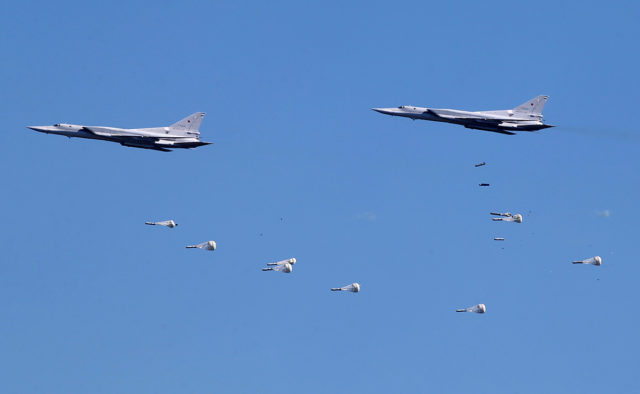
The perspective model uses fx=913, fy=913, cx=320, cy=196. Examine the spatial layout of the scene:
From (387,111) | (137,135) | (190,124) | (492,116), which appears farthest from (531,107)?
(137,135)

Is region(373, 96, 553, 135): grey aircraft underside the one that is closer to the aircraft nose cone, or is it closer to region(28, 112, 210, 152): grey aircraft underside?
the aircraft nose cone

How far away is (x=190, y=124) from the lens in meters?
126

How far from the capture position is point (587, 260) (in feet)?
373

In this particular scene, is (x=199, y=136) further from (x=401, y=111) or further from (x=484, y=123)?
(x=484, y=123)

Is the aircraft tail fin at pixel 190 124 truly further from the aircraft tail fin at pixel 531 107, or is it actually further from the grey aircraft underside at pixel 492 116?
the aircraft tail fin at pixel 531 107

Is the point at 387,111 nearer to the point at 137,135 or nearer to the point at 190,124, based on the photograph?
the point at 190,124

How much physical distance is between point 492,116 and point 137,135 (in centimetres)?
4711

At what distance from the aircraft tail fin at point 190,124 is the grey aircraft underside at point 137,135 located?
0.58 metres

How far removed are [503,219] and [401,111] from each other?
20.1 meters

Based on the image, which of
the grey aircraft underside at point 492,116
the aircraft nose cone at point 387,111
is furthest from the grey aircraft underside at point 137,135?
the grey aircraft underside at point 492,116

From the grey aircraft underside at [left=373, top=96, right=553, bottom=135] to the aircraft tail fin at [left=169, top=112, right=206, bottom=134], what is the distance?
83.5 feet

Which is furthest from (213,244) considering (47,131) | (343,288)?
(47,131)

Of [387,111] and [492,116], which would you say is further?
[387,111]

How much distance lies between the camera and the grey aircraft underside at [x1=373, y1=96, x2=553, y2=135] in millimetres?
121375
